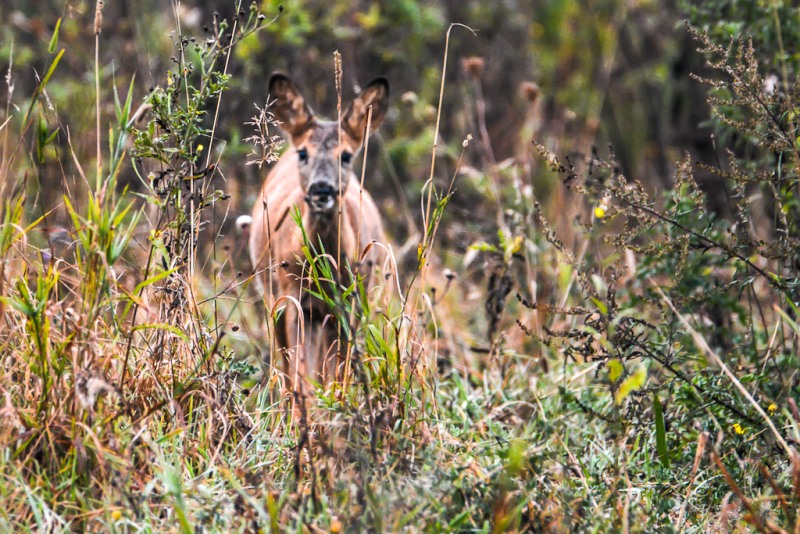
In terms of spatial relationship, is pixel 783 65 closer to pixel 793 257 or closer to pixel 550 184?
pixel 793 257

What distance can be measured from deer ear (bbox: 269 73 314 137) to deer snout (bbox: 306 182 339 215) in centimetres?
75

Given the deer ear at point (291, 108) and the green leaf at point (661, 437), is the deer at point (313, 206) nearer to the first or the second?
the deer ear at point (291, 108)

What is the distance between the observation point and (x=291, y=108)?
6.28 m

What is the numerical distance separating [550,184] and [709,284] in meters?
4.86

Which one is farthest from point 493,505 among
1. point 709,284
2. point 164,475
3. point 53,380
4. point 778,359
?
point 709,284

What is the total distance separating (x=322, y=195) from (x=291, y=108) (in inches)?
35.8

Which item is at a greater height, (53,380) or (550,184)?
(53,380)

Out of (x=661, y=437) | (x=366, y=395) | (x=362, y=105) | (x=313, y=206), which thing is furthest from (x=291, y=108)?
(x=661, y=437)

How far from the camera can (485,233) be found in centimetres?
716

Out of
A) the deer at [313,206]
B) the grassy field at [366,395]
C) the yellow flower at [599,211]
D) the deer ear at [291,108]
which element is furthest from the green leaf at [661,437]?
the deer ear at [291,108]

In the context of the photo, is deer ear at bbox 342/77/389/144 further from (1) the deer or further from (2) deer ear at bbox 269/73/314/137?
(2) deer ear at bbox 269/73/314/137

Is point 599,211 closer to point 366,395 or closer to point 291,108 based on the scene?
point 366,395

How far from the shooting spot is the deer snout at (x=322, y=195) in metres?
5.65

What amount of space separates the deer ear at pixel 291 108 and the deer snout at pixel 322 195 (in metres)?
0.75
